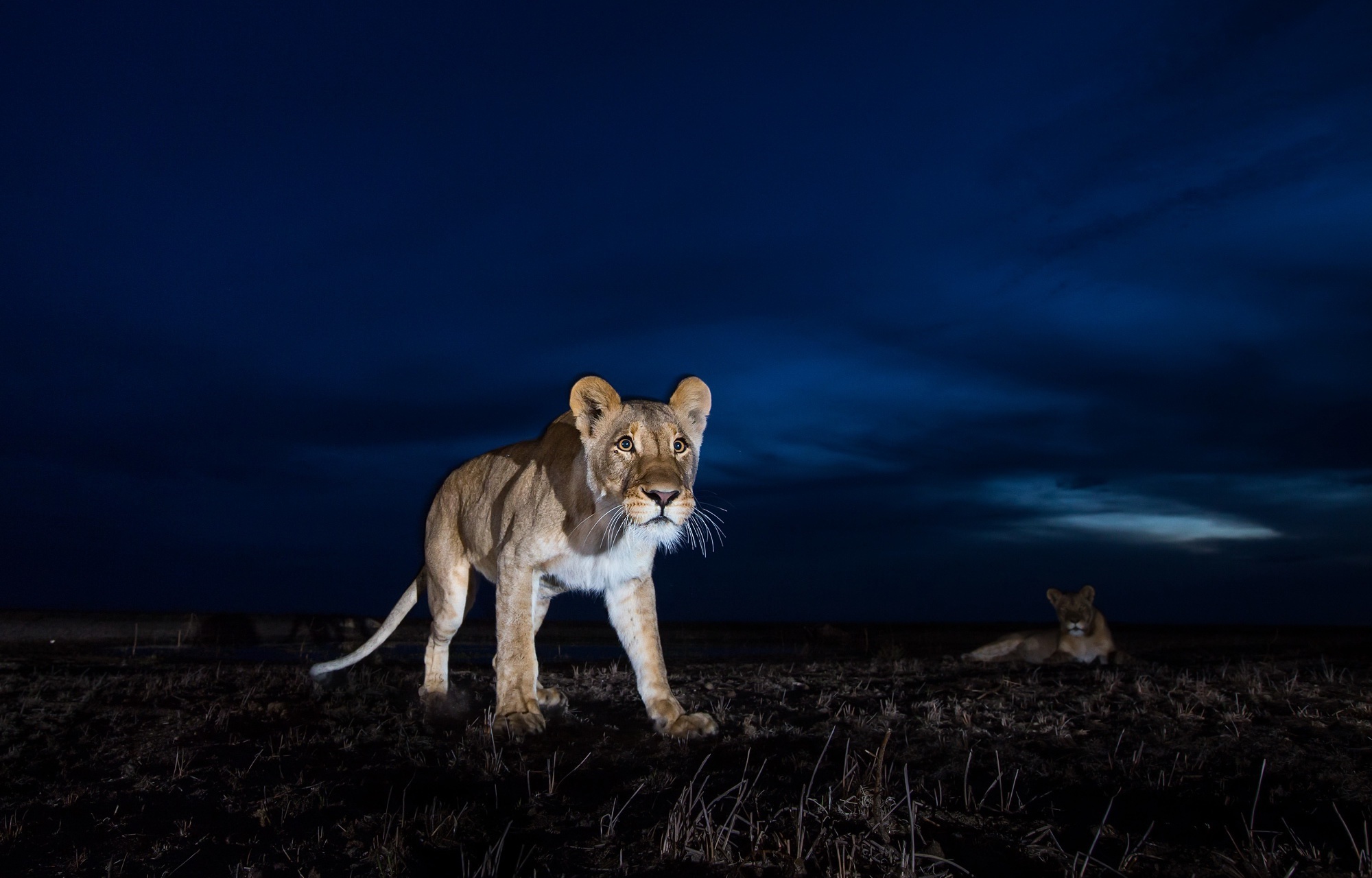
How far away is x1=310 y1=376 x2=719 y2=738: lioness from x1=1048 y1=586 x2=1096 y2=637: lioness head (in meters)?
8.93

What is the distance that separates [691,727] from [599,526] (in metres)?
1.47

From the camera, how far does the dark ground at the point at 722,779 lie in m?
3.49

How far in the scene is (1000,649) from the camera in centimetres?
1406

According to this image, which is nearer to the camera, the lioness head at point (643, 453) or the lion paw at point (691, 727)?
the lioness head at point (643, 453)

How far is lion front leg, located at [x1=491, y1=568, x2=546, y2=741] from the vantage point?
602 centimetres

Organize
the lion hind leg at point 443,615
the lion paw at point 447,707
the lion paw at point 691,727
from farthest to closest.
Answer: the lion hind leg at point 443,615
the lion paw at point 447,707
the lion paw at point 691,727

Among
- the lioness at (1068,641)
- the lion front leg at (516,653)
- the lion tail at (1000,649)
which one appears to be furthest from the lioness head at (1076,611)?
the lion front leg at (516,653)

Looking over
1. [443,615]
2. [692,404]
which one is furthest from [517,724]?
[692,404]

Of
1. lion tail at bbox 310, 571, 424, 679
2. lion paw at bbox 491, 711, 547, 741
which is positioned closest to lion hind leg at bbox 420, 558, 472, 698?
lion tail at bbox 310, 571, 424, 679

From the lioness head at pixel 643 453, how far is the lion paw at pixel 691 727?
3.65 ft

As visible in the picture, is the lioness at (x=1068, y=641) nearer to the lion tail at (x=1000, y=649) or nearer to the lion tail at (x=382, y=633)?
the lion tail at (x=1000, y=649)

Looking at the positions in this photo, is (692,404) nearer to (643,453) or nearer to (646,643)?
(643,453)

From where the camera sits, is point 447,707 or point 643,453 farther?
point 447,707

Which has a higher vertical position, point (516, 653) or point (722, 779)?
point (516, 653)
